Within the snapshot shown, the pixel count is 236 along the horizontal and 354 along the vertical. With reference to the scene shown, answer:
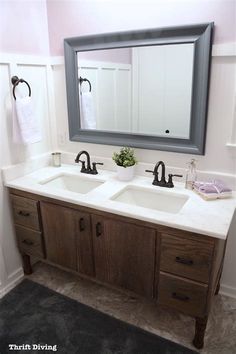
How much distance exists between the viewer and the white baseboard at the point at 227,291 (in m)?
1.86

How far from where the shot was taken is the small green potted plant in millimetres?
1806

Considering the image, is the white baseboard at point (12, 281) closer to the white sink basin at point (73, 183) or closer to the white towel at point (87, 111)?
the white sink basin at point (73, 183)

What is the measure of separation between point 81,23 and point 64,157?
0.99 m

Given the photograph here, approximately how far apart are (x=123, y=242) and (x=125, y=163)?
21.2 inches

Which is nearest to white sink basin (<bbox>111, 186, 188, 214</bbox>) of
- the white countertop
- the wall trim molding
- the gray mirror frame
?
the white countertop

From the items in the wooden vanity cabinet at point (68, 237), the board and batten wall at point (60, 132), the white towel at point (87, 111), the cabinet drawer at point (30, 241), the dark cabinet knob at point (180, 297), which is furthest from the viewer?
the white towel at point (87, 111)

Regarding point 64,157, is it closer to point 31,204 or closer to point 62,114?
point 62,114

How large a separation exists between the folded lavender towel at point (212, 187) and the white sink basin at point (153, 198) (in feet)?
0.35

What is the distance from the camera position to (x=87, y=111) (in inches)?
79.4

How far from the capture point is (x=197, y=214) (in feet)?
4.54

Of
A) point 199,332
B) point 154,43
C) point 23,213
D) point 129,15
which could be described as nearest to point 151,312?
point 199,332

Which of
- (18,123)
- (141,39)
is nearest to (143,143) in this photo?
(141,39)

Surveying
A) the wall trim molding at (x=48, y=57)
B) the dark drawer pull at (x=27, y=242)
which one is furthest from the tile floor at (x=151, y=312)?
the wall trim molding at (x=48, y=57)

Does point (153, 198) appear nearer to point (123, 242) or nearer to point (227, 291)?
point (123, 242)
